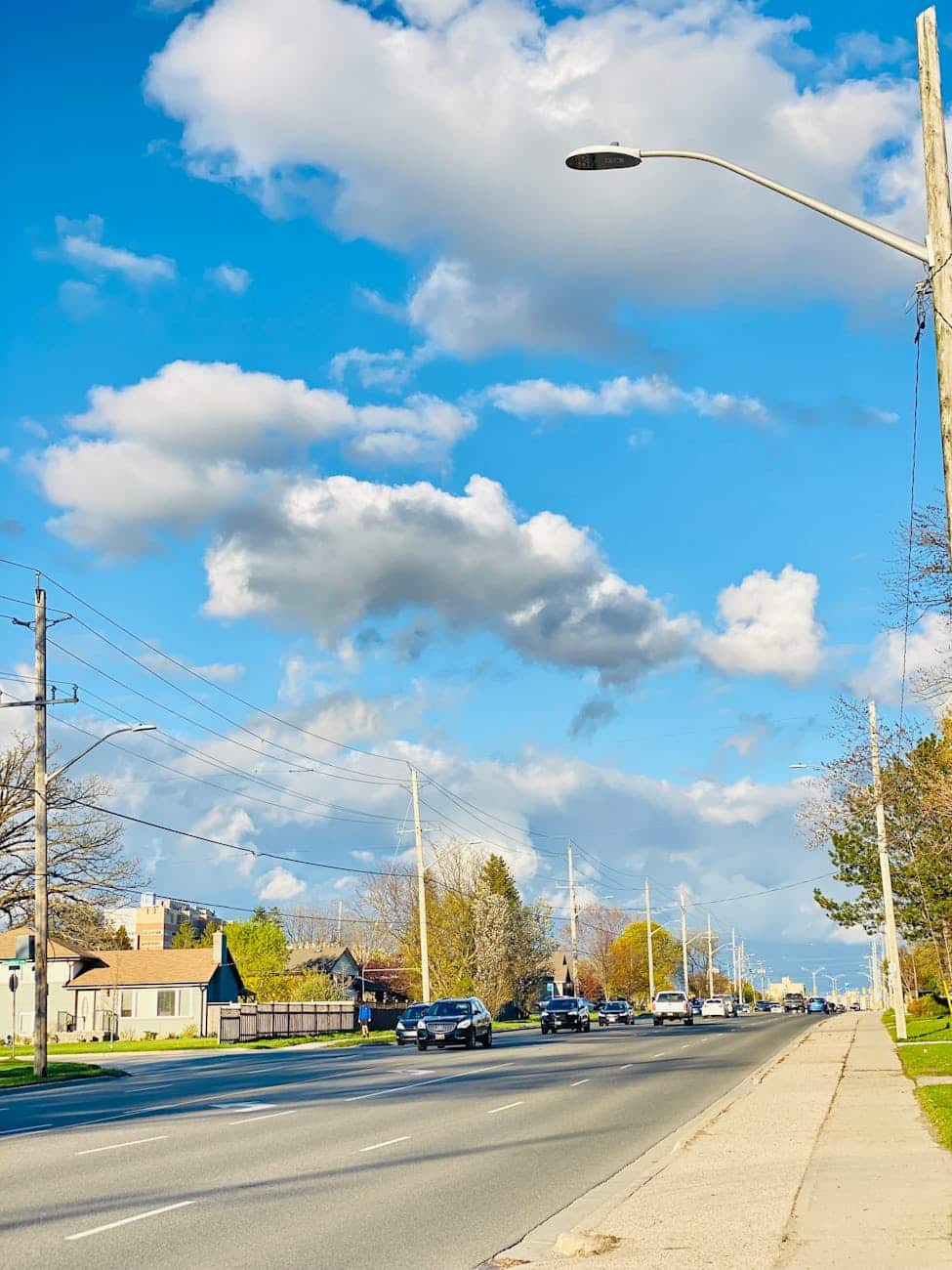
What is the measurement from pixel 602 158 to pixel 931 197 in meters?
2.73

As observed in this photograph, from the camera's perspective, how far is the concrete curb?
1027 cm

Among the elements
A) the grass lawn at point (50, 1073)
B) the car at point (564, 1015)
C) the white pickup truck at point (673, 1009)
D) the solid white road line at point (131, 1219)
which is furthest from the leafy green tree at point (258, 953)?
the solid white road line at point (131, 1219)

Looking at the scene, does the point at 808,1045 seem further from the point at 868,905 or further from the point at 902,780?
the point at 868,905

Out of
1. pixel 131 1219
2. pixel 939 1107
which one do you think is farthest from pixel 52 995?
pixel 131 1219

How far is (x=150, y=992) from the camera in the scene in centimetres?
8550

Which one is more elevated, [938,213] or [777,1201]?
[938,213]

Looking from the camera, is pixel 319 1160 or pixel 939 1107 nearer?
pixel 319 1160

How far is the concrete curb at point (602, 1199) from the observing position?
1027 cm

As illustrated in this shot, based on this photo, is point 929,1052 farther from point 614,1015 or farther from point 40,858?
point 614,1015

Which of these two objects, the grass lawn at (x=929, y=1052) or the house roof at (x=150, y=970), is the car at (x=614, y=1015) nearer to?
the house roof at (x=150, y=970)

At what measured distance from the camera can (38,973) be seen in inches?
1436

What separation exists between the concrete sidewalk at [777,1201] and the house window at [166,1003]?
230 feet

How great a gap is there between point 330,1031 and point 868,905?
91.7ft

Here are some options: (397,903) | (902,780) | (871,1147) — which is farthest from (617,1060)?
(397,903)
